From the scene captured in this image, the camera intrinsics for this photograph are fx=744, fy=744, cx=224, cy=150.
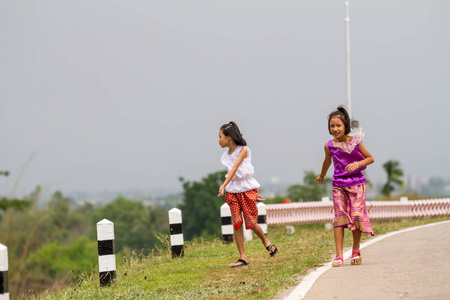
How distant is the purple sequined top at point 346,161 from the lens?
351 inches

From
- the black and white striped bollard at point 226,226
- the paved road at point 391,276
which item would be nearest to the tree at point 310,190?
the black and white striped bollard at point 226,226

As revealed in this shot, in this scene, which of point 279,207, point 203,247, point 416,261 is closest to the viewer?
point 416,261

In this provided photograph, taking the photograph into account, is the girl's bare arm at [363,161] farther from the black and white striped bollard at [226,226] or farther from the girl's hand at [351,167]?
the black and white striped bollard at [226,226]

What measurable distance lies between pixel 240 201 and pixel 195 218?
101 meters

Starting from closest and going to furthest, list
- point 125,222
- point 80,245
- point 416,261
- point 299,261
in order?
point 416,261 < point 299,261 < point 80,245 < point 125,222

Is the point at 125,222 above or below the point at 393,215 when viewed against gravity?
below

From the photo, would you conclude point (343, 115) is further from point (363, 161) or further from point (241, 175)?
point (241, 175)

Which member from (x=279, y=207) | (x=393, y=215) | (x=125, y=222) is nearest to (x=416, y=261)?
(x=279, y=207)

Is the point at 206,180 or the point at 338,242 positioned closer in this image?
the point at 338,242

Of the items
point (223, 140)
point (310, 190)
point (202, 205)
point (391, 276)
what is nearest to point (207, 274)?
point (223, 140)

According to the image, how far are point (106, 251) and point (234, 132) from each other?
228 centimetres

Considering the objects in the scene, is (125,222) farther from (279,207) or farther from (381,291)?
(381,291)

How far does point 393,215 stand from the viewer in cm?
2198

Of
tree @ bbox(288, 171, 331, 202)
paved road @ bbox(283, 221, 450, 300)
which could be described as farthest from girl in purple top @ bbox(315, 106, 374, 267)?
tree @ bbox(288, 171, 331, 202)
